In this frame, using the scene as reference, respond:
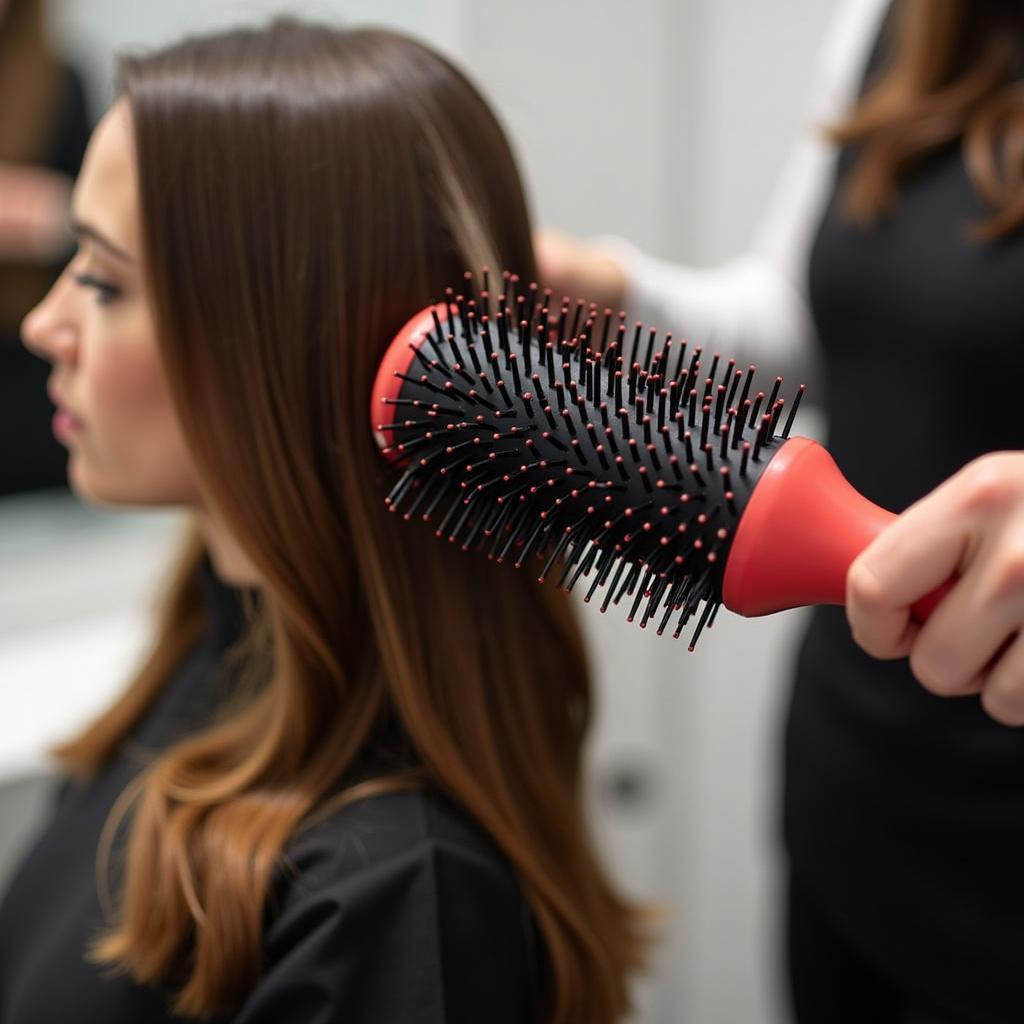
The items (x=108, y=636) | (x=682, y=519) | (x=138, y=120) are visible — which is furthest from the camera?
(x=108, y=636)

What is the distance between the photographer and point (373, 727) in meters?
0.61

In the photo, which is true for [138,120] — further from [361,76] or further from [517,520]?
[517,520]

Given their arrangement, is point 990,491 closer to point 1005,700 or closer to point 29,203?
point 1005,700

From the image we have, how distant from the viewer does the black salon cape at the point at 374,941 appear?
0.53 metres

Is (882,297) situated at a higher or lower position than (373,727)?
higher

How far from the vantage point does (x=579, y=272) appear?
718 mm

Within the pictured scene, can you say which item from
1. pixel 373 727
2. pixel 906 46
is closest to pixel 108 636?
pixel 373 727

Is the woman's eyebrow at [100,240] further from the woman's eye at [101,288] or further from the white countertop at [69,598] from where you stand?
the white countertop at [69,598]

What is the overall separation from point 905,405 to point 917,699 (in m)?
0.19

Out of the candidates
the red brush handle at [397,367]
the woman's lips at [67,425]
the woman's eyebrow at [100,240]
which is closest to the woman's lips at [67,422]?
the woman's lips at [67,425]

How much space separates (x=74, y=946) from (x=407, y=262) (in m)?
0.42

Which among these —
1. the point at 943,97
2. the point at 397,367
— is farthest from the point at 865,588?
the point at 943,97

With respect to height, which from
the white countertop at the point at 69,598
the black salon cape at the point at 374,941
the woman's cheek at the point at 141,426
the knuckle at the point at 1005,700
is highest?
the knuckle at the point at 1005,700

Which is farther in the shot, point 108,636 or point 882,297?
point 108,636
